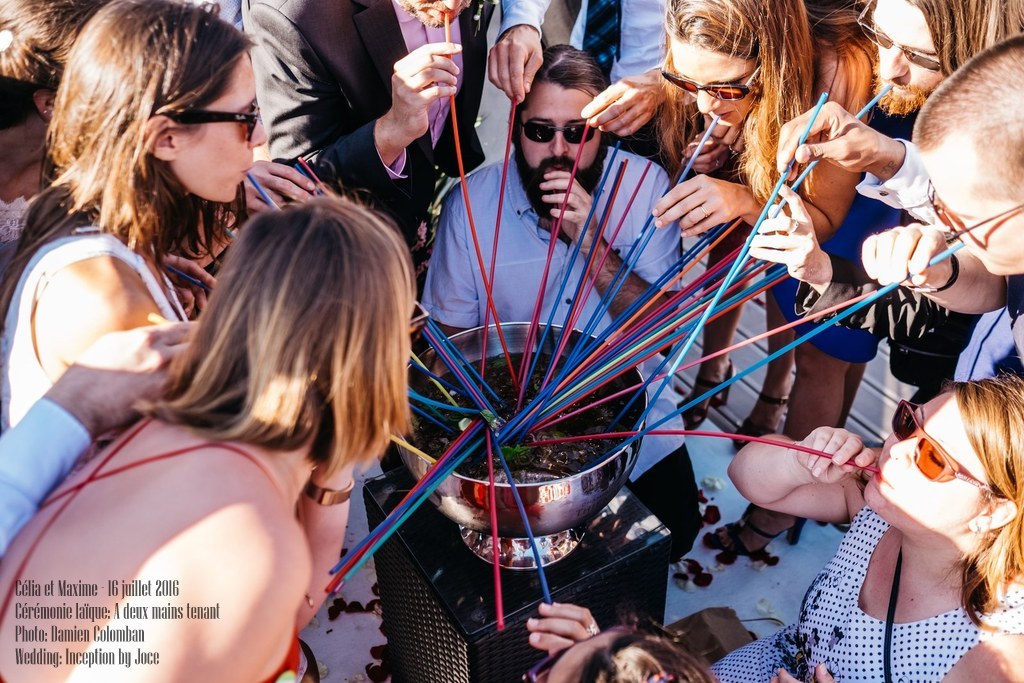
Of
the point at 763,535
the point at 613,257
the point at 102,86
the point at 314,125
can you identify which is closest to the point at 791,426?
the point at 763,535

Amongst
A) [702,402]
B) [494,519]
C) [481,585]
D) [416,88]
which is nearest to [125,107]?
[416,88]

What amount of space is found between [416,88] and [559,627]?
1.07 metres

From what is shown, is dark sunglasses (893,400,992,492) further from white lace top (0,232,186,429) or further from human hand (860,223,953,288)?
white lace top (0,232,186,429)

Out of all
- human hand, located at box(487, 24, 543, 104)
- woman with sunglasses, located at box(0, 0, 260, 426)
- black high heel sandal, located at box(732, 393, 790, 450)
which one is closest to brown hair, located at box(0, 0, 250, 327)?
woman with sunglasses, located at box(0, 0, 260, 426)

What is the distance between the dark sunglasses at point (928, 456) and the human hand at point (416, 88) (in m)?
1.05

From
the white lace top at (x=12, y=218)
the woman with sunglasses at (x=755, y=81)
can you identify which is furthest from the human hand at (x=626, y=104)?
the white lace top at (x=12, y=218)

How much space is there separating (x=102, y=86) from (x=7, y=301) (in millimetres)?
357

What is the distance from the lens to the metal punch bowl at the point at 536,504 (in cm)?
121

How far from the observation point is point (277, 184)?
157 cm

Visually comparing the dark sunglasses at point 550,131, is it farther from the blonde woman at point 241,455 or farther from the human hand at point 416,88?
the blonde woman at point 241,455

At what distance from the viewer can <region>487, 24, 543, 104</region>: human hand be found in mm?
1851

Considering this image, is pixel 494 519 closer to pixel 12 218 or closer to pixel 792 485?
pixel 792 485

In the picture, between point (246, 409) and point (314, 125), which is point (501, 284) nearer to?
point (314, 125)

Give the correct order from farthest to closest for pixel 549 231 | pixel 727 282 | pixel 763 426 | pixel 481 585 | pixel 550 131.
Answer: pixel 763 426
pixel 549 231
pixel 550 131
pixel 481 585
pixel 727 282
